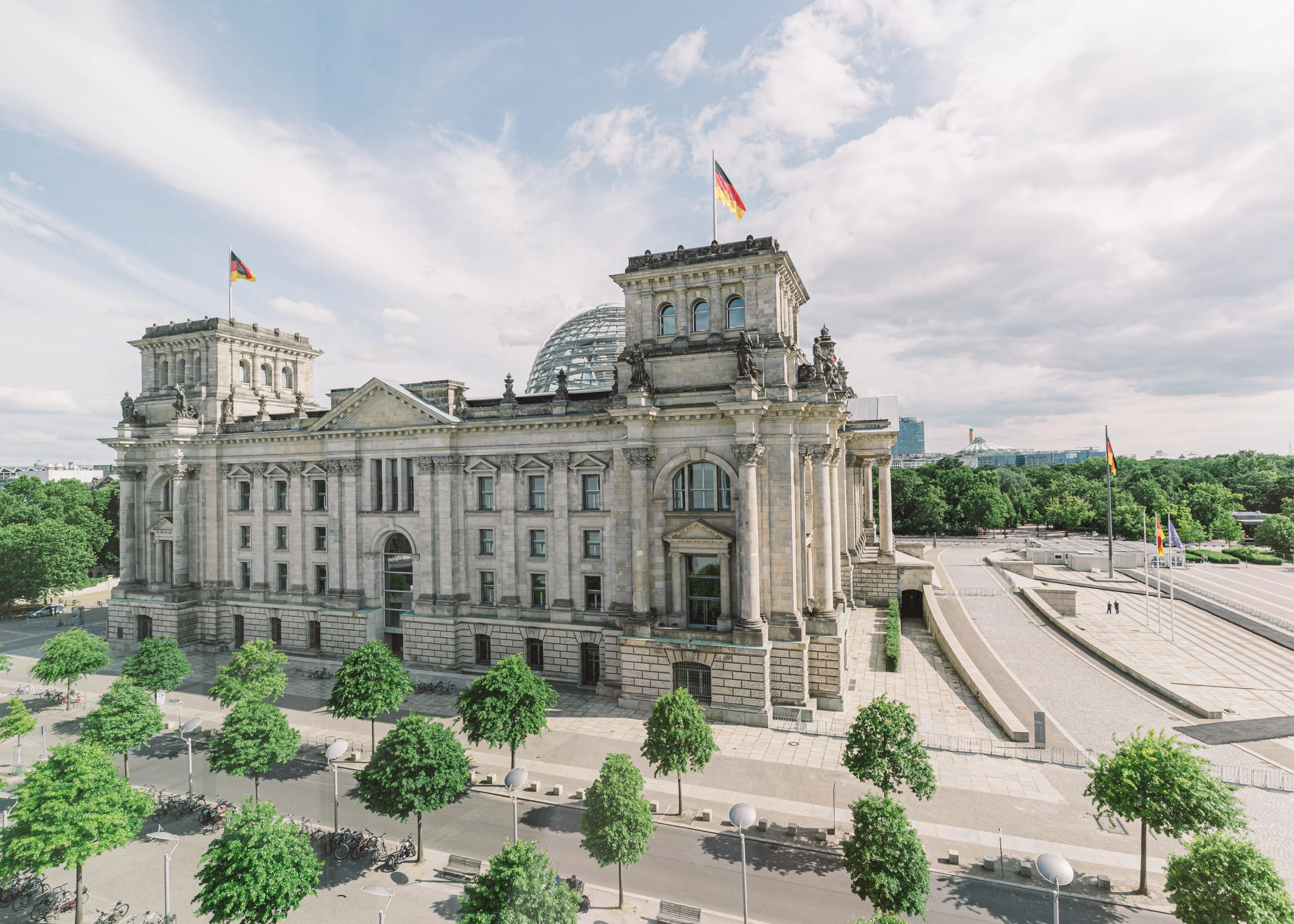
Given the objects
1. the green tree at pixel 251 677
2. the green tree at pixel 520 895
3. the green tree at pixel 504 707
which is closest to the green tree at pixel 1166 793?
the green tree at pixel 520 895

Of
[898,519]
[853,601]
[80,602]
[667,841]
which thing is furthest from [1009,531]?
[80,602]

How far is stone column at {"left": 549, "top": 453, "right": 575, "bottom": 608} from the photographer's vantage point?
43.2 meters

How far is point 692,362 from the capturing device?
131ft

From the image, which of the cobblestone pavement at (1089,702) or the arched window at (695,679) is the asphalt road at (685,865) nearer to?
the cobblestone pavement at (1089,702)

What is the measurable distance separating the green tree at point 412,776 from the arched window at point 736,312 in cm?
2842

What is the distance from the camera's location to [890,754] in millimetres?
24359

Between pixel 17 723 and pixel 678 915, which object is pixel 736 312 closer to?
pixel 678 915

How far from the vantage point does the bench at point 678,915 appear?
816 inches

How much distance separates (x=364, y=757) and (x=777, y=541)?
2610cm

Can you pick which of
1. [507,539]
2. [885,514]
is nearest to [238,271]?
[507,539]

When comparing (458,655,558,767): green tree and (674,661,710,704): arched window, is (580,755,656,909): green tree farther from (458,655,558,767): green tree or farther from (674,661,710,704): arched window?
(674,661,710,704): arched window

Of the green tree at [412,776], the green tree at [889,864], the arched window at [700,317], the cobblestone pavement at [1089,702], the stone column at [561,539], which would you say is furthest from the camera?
the stone column at [561,539]

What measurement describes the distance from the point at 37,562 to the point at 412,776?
72.5 meters

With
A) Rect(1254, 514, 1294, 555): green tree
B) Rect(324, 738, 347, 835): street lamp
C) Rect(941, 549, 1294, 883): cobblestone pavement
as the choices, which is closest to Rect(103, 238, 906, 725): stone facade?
Rect(941, 549, 1294, 883): cobblestone pavement
